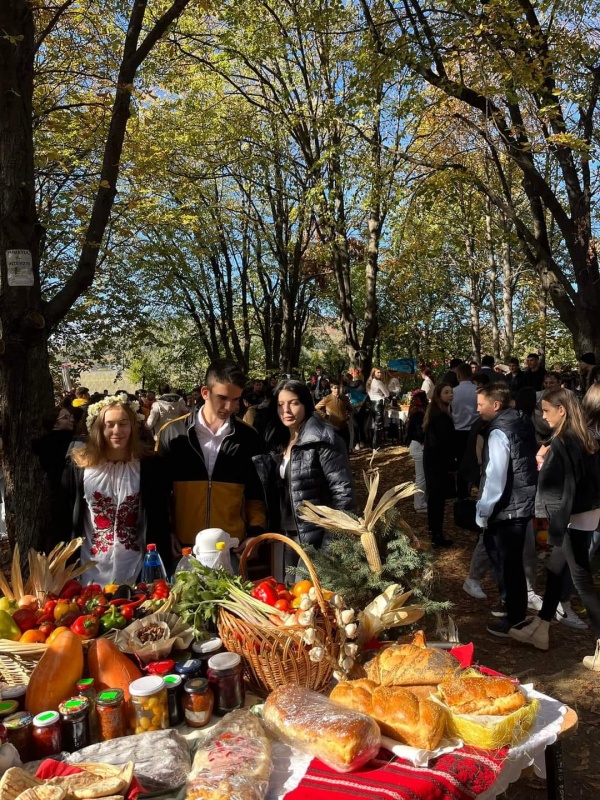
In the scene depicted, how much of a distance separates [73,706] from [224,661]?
49cm

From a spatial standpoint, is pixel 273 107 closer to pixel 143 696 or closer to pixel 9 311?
pixel 9 311

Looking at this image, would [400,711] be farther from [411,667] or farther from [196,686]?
[196,686]

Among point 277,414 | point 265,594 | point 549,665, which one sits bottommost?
point 549,665

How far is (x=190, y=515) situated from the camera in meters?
3.40

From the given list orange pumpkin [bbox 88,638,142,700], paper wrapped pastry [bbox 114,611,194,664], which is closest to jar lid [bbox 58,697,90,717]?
orange pumpkin [bbox 88,638,142,700]

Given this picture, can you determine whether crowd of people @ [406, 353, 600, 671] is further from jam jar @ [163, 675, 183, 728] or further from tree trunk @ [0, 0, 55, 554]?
tree trunk @ [0, 0, 55, 554]

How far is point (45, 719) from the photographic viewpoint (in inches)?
67.6

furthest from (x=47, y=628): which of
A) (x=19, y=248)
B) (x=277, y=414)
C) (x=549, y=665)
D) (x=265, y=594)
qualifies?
(x=549, y=665)

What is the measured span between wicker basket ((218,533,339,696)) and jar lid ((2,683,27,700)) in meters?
0.68

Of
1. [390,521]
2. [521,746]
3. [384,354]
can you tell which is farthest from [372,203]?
[384,354]

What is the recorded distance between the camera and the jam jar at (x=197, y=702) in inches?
73.3

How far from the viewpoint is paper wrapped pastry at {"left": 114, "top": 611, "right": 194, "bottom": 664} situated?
201 cm

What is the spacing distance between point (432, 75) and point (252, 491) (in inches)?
287

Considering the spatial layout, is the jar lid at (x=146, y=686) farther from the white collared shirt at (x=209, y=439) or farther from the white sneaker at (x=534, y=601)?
the white sneaker at (x=534, y=601)
